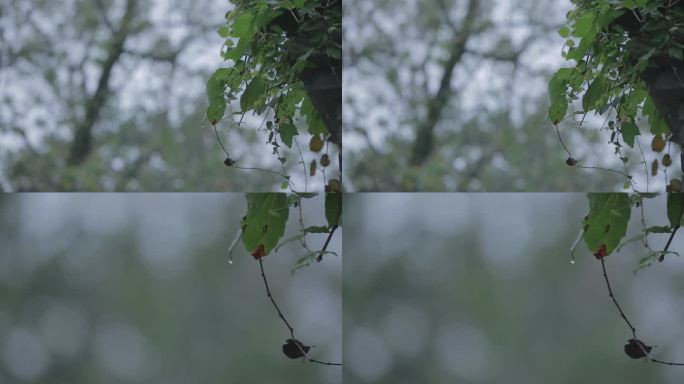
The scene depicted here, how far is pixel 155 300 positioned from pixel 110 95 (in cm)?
71

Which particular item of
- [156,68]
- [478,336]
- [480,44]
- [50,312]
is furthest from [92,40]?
[478,336]

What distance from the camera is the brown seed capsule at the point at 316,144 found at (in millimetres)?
1716

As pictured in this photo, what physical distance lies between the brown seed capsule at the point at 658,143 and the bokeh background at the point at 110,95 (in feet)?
3.74

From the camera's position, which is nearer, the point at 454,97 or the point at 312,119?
the point at 312,119

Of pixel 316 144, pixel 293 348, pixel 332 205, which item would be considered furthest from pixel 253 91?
pixel 293 348

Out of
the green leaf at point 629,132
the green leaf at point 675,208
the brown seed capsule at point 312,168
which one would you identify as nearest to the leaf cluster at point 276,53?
the brown seed capsule at point 312,168

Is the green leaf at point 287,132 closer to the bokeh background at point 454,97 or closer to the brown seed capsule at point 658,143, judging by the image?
the bokeh background at point 454,97

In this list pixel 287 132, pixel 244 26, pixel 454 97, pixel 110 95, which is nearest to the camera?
pixel 244 26

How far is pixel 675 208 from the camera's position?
1.67 meters

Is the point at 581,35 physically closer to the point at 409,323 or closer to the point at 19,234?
the point at 409,323

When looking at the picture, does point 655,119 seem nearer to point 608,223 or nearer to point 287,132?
point 608,223

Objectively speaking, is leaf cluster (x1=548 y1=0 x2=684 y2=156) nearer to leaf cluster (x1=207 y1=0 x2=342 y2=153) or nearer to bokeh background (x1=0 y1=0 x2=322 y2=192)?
leaf cluster (x1=207 y1=0 x2=342 y2=153)

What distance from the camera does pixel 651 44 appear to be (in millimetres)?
1525

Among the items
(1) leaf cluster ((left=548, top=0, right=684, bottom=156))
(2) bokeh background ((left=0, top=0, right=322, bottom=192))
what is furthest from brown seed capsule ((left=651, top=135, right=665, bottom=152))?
(2) bokeh background ((left=0, top=0, right=322, bottom=192))
